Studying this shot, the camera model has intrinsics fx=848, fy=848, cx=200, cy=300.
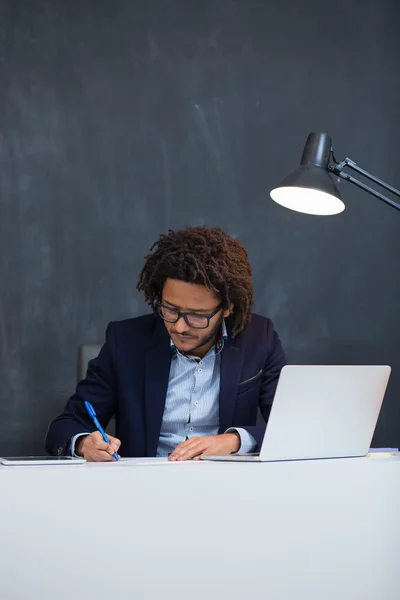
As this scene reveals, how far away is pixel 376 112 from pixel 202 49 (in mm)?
783

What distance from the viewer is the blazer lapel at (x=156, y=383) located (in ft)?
7.20

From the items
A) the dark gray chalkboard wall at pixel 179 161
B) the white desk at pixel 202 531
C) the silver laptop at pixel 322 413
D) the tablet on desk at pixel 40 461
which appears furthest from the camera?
the dark gray chalkboard wall at pixel 179 161

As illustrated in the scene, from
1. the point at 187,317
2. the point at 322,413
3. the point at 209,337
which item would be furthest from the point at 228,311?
the point at 322,413

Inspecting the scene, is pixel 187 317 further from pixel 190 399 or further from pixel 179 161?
pixel 179 161

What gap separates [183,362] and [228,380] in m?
0.13

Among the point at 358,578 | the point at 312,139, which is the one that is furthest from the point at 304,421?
the point at 312,139

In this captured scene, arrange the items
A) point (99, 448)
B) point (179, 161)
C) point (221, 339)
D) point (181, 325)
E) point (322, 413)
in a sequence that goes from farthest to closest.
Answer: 1. point (179, 161)
2. point (221, 339)
3. point (181, 325)
4. point (99, 448)
5. point (322, 413)

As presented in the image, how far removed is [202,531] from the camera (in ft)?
4.42

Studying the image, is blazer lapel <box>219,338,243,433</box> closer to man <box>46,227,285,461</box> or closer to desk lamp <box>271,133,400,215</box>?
man <box>46,227,285,461</box>

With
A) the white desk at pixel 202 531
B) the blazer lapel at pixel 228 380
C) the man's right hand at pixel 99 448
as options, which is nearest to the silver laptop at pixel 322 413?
the white desk at pixel 202 531

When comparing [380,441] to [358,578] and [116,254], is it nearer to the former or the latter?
[116,254]

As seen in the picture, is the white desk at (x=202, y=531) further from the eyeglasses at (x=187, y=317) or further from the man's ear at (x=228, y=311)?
the man's ear at (x=228, y=311)

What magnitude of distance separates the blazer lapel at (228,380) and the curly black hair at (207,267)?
0.05m

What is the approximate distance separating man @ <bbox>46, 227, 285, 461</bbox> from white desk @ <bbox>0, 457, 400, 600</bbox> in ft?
2.22
